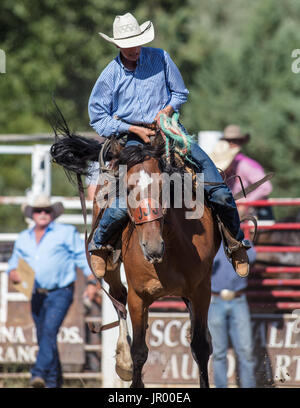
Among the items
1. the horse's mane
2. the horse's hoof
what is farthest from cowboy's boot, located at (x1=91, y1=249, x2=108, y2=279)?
the horse's mane

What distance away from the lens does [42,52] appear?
24.4m

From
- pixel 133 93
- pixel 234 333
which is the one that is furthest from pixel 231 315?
pixel 133 93

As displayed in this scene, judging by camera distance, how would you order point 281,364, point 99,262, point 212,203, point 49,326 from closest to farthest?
point 212,203, point 99,262, point 281,364, point 49,326

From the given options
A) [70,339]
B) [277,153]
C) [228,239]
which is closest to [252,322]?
[70,339]

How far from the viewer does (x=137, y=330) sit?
6074 millimetres

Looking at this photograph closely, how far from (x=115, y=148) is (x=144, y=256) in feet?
2.90

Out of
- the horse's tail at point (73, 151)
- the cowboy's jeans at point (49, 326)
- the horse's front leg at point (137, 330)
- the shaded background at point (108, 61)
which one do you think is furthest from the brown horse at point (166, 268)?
the shaded background at point (108, 61)

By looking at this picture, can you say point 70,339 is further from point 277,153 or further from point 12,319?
point 277,153

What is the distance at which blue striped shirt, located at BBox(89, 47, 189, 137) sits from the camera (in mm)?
6016

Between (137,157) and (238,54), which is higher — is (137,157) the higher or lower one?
the lower one

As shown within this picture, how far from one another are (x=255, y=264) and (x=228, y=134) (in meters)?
1.59

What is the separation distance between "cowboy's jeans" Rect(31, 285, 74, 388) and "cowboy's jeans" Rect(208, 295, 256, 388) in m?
1.71

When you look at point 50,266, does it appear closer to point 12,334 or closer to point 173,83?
point 12,334

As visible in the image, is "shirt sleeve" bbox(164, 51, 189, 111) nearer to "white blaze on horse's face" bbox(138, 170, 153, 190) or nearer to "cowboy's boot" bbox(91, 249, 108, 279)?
"white blaze on horse's face" bbox(138, 170, 153, 190)
